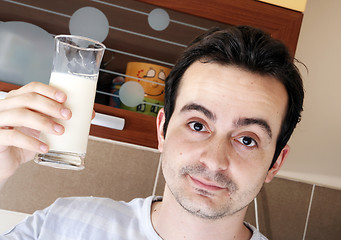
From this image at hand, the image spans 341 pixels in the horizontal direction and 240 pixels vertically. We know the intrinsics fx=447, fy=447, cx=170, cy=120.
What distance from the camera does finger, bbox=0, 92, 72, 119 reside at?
0.82 meters

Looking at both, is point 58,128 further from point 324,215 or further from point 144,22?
point 324,215

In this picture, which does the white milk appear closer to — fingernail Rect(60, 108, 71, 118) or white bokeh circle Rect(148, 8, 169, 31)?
fingernail Rect(60, 108, 71, 118)

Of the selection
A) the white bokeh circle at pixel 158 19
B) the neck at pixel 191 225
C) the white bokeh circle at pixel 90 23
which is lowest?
the neck at pixel 191 225

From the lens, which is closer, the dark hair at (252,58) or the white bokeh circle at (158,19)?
the dark hair at (252,58)

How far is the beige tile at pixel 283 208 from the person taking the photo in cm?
170

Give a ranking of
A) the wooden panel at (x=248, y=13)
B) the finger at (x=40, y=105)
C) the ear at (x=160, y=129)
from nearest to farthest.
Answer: the finger at (x=40, y=105)
the ear at (x=160, y=129)
the wooden panel at (x=248, y=13)

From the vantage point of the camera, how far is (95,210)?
1.16 meters

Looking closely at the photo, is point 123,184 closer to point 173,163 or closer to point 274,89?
point 173,163

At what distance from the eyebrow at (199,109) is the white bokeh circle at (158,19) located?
354mm

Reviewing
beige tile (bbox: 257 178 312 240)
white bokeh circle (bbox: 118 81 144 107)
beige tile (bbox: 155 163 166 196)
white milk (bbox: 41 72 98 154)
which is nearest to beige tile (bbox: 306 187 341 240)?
beige tile (bbox: 257 178 312 240)

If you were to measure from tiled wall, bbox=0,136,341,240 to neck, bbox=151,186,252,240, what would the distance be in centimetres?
49

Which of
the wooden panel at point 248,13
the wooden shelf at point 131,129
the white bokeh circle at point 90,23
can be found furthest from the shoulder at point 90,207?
the wooden panel at point 248,13

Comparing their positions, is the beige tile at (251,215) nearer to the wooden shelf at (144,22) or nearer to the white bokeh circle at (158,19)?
the wooden shelf at (144,22)

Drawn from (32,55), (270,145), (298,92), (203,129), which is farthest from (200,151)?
(32,55)
